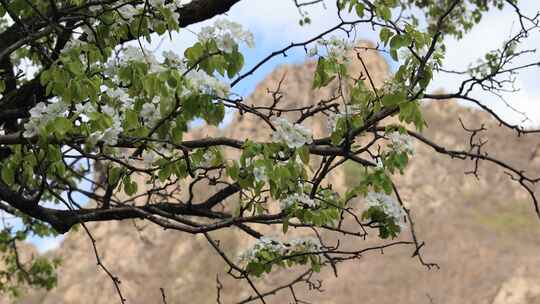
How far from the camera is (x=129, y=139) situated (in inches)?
205

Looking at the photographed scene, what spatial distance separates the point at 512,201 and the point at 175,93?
80.9 metres

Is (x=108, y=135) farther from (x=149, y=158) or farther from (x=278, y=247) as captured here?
(x=278, y=247)

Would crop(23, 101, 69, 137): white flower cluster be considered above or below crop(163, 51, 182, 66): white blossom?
below

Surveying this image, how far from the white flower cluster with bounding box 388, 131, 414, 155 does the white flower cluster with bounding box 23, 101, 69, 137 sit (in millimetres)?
2556

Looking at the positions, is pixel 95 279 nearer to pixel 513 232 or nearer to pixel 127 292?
pixel 127 292

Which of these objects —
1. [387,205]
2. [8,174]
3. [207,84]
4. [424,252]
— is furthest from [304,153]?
[424,252]

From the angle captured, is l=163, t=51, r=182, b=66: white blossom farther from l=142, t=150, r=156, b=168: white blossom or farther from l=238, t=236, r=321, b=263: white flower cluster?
l=238, t=236, r=321, b=263: white flower cluster

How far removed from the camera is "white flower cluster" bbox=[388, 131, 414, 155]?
5.83 m

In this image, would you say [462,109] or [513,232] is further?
[462,109]

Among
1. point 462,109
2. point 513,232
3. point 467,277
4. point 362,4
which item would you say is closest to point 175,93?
point 362,4

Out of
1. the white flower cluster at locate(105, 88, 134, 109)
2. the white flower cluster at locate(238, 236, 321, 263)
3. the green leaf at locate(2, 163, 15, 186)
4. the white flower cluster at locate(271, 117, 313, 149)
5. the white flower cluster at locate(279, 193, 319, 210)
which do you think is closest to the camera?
the white flower cluster at locate(271, 117, 313, 149)

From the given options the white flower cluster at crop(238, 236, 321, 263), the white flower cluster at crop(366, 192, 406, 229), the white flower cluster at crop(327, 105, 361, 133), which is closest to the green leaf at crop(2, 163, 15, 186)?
the white flower cluster at crop(238, 236, 321, 263)

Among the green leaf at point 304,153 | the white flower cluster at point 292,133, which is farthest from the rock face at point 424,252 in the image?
the white flower cluster at point 292,133

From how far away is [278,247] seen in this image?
668 cm
